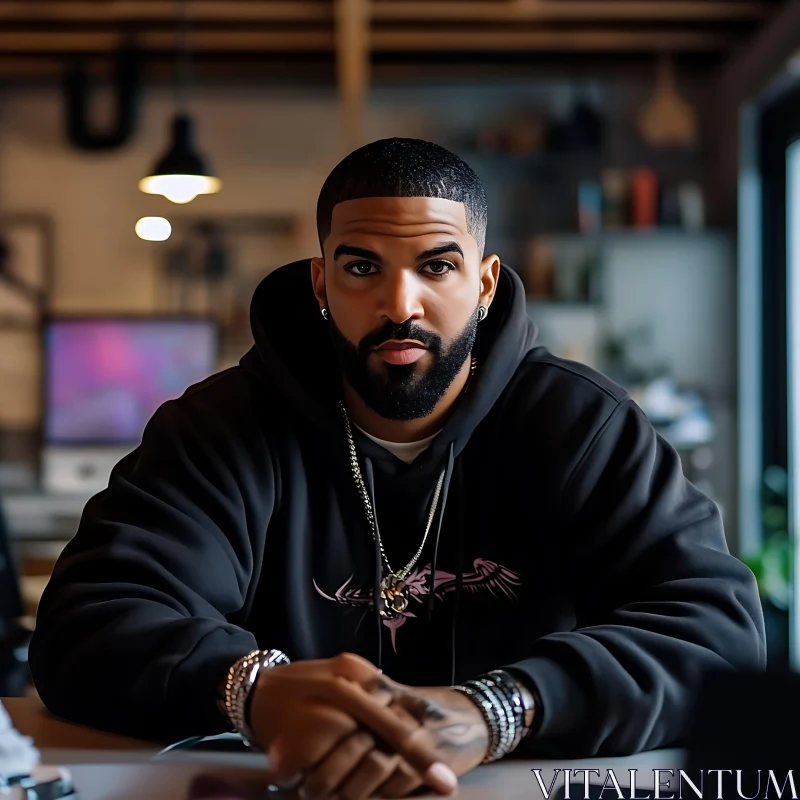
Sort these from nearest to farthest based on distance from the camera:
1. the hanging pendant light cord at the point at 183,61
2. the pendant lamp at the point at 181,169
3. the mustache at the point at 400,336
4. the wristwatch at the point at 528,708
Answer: the wristwatch at the point at 528,708
the mustache at the point at 400,336
the pendant lamp at the point at 181,169
the hanging pendant light cord at the point at 183,61

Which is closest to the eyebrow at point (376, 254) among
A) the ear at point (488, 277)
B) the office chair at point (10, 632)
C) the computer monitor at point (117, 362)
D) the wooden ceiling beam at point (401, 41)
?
the ear at point (488, 277)

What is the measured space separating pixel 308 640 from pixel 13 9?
12.2ft

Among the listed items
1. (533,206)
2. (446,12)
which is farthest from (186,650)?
(533,206)

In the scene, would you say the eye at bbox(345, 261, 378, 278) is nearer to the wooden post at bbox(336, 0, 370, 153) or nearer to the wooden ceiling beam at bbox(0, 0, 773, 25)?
the wooden post at bbox(336, 0, 370, 153)

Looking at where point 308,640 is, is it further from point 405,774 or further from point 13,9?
point 13,9

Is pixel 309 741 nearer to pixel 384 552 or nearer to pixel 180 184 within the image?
pixel 384 552

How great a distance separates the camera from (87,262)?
16.5 ft

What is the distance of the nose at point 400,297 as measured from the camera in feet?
3.80

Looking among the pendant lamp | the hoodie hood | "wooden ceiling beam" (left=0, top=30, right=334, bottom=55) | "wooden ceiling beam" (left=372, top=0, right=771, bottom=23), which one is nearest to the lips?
the hoodie hood

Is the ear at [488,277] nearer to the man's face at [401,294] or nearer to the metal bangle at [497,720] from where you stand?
the man's face at [401,294]

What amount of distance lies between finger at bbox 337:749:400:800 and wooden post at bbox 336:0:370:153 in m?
3.37

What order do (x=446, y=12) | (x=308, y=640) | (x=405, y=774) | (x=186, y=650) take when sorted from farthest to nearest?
(x=446, y=12) < (x=308, y=640) < (x=186, y=650) < (x=405, y=774)

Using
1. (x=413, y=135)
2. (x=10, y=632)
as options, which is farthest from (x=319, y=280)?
(x=413, y=135)

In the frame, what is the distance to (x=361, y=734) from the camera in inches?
33.8
